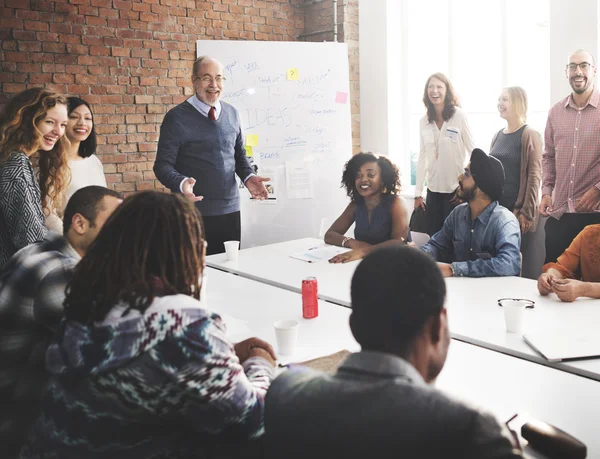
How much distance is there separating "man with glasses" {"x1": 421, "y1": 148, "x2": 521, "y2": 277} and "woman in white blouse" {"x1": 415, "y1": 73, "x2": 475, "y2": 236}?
1400 mm

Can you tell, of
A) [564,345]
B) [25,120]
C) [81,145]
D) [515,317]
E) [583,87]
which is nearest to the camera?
[564,345]

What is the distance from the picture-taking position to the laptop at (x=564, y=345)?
172 cm

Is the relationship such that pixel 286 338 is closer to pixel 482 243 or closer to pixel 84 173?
→ pixel 482 243

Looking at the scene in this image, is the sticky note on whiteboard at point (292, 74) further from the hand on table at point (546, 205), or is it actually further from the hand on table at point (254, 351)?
the hand on table at point (254, 351)

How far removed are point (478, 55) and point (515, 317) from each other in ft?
12.3

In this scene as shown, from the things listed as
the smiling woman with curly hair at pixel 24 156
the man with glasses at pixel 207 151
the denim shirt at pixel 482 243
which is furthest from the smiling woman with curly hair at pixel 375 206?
the smiling woman with curly hair at pixel 24 156

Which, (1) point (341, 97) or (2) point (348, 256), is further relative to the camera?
(1) point (341, 97)

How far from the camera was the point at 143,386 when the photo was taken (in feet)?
3.67

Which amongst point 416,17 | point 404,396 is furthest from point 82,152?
point 416,17

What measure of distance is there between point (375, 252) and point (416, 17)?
5169 mm

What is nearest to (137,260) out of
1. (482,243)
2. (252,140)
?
(482,243)

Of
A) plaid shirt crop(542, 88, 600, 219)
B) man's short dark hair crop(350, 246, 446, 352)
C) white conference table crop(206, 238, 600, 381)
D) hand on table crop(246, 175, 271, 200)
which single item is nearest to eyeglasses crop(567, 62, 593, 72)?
plaid shirt crop(542, 88, 600, 219)

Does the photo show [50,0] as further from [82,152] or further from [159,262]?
[159,262]

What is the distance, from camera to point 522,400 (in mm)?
1498
